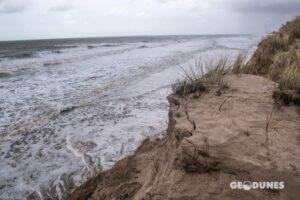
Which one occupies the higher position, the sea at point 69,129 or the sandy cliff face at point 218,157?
the sandy cliff face at point 218,157

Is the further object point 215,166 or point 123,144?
point 123,144

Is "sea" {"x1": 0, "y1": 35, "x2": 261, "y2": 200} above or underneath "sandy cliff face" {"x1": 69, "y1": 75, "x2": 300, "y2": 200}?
underneath

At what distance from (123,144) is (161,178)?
2731mm

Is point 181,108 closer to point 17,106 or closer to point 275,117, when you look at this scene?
point 275,117

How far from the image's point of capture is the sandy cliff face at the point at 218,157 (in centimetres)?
251

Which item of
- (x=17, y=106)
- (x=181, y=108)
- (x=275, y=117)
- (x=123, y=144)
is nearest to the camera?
(x=275, y=117)

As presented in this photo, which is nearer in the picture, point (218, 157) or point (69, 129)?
point (218, 157)

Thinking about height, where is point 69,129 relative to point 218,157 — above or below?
below

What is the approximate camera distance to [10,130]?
20.5ft

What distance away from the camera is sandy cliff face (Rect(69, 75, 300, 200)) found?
8.23ft

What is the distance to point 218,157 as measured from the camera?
8.87ft

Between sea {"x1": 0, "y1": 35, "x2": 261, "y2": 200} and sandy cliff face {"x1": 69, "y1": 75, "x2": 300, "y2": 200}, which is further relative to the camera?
sea {"x1": 0, "y1": 35, "x2": 261, "y2": 200}

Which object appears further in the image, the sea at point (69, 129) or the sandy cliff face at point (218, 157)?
the sea at point (69, 129)

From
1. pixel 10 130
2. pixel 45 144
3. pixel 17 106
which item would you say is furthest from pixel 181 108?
pixel 17 106
